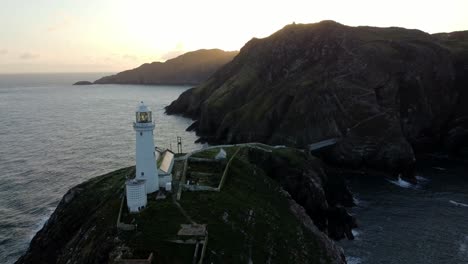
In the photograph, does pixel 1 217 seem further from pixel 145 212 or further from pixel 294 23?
pixel 294 23

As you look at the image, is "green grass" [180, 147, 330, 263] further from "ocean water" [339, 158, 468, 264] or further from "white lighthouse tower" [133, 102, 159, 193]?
"ocean water" [339, 158, 468, 264]

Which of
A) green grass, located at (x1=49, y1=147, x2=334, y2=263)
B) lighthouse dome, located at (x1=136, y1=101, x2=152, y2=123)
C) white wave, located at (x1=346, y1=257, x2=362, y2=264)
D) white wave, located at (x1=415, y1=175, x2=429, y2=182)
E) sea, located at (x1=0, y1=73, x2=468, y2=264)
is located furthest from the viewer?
white wave, located at (x1=415, y1=175, x2=429, y2=182)

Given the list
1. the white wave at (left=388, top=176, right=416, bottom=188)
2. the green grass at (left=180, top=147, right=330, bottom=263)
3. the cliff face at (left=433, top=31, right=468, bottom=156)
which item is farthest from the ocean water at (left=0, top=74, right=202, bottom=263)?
the cliff face at (left=433, top=31, right=468, bottom=156)

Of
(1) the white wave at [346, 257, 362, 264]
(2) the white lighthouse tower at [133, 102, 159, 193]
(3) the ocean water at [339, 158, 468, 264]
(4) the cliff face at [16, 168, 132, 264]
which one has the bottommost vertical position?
(1) the white wave at [346, 257, 362, 264]

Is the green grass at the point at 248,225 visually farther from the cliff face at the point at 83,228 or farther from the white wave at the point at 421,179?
the white wave at the point at 421,179

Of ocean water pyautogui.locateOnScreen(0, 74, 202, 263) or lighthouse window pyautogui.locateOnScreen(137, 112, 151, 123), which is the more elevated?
lighthouse window pyautogui.locateOnScreen(137, 112, 151, 123)

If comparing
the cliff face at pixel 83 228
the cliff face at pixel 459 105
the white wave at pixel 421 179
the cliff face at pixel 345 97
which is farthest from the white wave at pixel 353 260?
the cliff face at pixel 459 105

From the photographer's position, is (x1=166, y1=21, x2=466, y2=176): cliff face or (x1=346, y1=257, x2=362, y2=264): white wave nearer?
(x1=346, y1=257, x2=362, y2=264): white wave

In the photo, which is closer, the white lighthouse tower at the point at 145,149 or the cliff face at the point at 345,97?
the white lighthouse tower at the point at 145,149
